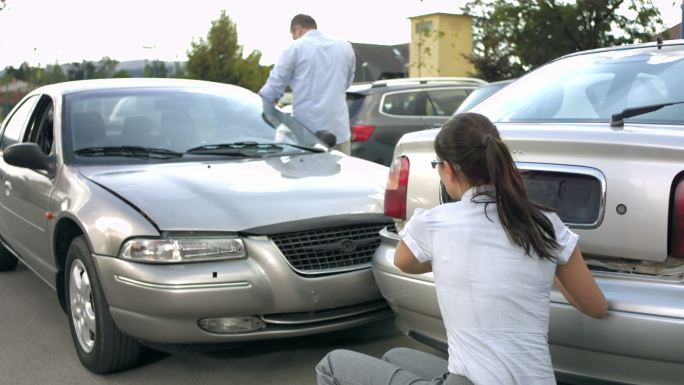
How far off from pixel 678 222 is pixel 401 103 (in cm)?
782

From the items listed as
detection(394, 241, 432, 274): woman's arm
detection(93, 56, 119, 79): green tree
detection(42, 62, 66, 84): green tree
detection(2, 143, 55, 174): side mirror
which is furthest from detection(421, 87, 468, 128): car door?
detection(93, 56, 119, 79): green tree

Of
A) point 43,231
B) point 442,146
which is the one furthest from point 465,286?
point 43,231

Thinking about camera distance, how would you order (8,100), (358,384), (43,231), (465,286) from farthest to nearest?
(8,100) → (43,231) → (358,384) → (465,286)

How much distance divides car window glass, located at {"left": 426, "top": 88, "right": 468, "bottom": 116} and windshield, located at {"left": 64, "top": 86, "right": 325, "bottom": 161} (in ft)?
17.1

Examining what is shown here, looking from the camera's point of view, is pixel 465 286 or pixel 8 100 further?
pixel 8 100

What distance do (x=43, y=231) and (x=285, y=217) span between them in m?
1.67

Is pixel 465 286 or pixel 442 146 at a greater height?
pixel 442 146

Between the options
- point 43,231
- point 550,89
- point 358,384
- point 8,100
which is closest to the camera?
point 358,384

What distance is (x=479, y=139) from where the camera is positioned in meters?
2.32

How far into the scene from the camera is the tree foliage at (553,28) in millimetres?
22344

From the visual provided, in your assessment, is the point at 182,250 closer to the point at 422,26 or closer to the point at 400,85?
the point at 400,85

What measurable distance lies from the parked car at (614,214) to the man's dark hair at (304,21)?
393 centimetres

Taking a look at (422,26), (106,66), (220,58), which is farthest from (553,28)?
(220,58)

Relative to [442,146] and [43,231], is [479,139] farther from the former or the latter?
[43,231]
